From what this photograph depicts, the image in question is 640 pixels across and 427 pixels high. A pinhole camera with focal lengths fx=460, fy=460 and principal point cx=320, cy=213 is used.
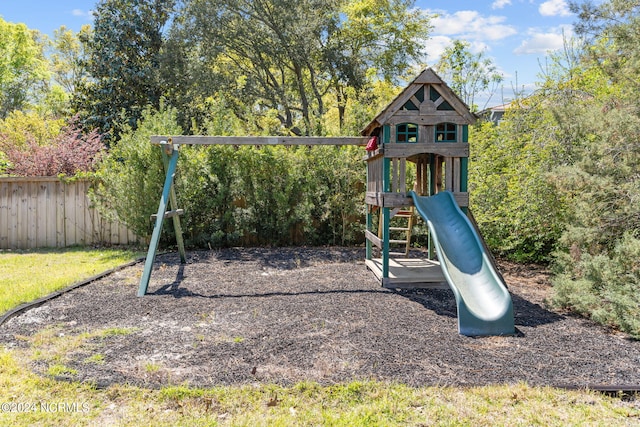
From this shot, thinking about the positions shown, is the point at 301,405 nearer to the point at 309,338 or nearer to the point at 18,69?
the point at 309,338

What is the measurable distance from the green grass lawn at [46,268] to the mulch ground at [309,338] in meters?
0.41

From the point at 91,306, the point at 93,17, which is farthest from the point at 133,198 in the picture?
the point at 93,17

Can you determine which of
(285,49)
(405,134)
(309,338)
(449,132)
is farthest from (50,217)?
(285,49)

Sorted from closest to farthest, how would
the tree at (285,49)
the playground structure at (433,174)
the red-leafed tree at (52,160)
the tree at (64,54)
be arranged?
the playground structure at (433,174) < the red-leafed tree at (52,160) < the tree at (285,49) < the tree at (64,54)

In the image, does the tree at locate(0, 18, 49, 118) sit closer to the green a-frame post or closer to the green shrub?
the green a-frame post

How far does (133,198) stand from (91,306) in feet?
13.1

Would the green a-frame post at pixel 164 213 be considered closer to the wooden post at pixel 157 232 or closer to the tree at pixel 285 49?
the wooden post at pixel 157 232

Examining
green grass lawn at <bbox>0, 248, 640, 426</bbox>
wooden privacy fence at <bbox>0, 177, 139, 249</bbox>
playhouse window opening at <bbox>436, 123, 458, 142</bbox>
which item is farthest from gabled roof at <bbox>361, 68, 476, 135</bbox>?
wooden privacy fence at <bbox>0, 177, 139, 249</bbox>

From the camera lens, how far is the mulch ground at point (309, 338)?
3.07 m

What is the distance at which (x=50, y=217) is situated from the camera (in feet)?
31.0

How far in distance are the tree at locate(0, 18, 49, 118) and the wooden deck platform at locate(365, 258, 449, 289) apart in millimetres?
24995

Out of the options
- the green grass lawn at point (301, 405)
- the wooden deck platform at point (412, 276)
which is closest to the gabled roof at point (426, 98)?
the wooden deck platform at point (412, 276)

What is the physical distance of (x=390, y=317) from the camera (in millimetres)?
4309

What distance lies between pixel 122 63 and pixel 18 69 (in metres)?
15.9
